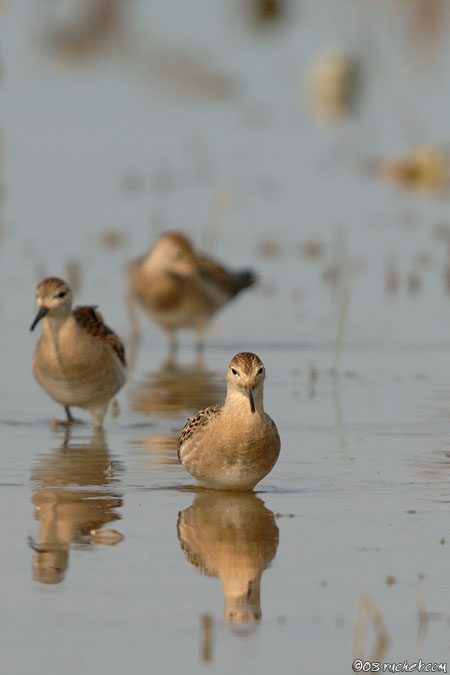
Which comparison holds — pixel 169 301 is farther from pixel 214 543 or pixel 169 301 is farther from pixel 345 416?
pixel 214 543


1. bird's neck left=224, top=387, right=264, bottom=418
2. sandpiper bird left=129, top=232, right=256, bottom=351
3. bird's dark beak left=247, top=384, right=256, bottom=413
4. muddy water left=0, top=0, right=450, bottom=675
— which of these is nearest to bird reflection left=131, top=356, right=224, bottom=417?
muddy water left=0, top=0, right=450, bottom=675

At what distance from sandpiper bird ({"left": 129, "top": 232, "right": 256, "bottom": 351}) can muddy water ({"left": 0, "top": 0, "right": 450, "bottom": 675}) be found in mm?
295

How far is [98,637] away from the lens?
6547 millimetres

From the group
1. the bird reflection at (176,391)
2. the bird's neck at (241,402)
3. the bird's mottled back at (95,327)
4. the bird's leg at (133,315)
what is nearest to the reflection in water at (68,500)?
the bird's neck at (241,402)

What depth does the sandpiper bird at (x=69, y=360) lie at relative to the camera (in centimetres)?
1157

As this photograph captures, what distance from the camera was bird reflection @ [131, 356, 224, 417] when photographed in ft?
41.2

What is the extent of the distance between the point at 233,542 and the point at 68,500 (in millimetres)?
1267

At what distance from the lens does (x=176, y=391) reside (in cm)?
1330

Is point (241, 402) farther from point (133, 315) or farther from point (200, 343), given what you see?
point (133, 315)

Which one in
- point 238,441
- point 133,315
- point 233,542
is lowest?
point 233,542

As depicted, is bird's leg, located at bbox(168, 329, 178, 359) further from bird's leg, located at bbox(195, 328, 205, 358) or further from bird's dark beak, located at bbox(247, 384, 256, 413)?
bird's dark beak, located at bbox(247, 384, 256, 413)

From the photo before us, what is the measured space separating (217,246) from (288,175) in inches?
243

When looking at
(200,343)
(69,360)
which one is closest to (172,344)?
(200,343)

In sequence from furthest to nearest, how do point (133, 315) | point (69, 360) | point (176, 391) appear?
point (133, 315) → point (176, 391) → point (69, 360)
